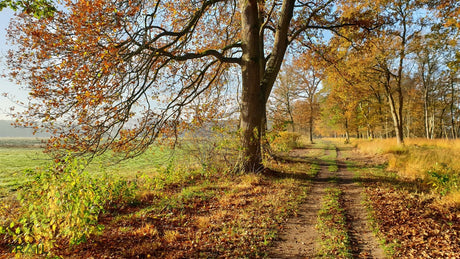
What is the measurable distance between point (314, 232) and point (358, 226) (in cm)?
107

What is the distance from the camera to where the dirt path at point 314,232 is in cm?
383

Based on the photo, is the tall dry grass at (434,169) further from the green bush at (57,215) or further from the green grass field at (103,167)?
the green grass field at (103,167)

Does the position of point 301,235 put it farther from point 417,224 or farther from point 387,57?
point 387,57

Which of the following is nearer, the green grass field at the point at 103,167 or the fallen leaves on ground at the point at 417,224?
the fallen leaves on ground at the point at 417,224

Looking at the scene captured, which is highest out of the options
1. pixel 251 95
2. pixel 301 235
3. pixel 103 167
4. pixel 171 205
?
pixel 251 95

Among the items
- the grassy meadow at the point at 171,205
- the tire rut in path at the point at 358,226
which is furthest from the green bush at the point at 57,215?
the tire rut in path at the point at 358,226

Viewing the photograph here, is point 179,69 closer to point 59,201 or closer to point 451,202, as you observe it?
point 59,201

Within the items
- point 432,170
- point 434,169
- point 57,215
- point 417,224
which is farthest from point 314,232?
point 432,170

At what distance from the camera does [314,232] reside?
4.53 meters

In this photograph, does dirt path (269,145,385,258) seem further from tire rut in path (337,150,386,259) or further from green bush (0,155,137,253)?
green bush (0,155,137,253)

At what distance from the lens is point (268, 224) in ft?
15.9

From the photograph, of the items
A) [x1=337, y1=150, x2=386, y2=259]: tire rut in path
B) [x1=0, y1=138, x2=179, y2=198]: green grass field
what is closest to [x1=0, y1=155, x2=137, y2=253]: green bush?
[x1=0, y1=138, x2=179, y2=198]: green grass field

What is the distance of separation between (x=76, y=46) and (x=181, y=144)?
4.81 meters

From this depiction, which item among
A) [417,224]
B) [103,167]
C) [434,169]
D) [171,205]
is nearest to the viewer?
[417,224]
